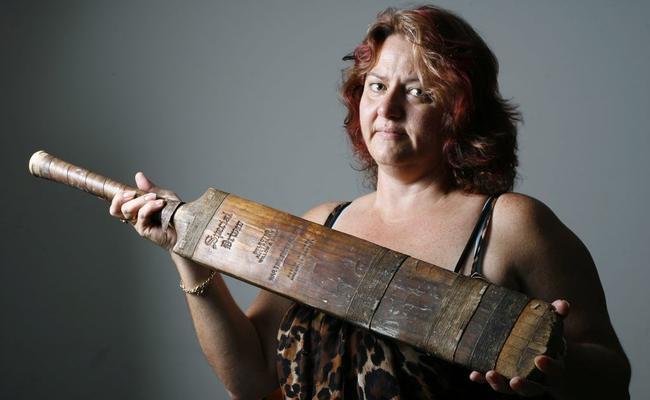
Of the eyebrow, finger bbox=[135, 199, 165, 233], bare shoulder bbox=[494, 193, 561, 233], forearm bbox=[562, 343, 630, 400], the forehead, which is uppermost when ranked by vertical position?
the forehead

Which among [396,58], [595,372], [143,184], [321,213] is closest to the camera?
[595,372]

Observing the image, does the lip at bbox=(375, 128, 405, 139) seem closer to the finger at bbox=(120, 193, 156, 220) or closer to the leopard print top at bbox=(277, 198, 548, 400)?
the leopard print top at bbox=(277, 198, 548, 400)

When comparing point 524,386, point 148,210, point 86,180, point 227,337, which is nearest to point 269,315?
point 227,337

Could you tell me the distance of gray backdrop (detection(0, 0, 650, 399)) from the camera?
2.94 meters

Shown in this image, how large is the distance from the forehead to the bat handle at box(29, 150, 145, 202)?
1.91 feet

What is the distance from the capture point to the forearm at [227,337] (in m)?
1.81

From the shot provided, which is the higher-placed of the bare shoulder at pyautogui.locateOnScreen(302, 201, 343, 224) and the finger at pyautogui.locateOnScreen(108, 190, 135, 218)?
the finger at pyautogui.locateOnScreen(108, 190, 135, 218)

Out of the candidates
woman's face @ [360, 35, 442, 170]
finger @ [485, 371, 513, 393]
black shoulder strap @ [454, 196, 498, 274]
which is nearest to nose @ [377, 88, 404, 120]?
woman's face @ [360, 35, 442, 170]

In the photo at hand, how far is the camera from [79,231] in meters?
2.98

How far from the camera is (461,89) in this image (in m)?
1.71

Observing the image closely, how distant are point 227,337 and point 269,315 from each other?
14 cm

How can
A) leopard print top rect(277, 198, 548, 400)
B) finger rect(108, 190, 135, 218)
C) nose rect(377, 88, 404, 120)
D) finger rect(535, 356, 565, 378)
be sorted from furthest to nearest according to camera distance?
finger rect(108, 190, 135, 218) → nose rect(377, 88, 404, 120) → leopard print top rect(277, 198, 548, 400) → finger rect(535, 356, 565, 378)

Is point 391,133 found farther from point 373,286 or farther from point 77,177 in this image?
point 77,177

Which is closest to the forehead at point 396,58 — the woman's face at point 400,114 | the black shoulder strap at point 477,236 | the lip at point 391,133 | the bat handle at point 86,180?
the woman's face at point 400,114
